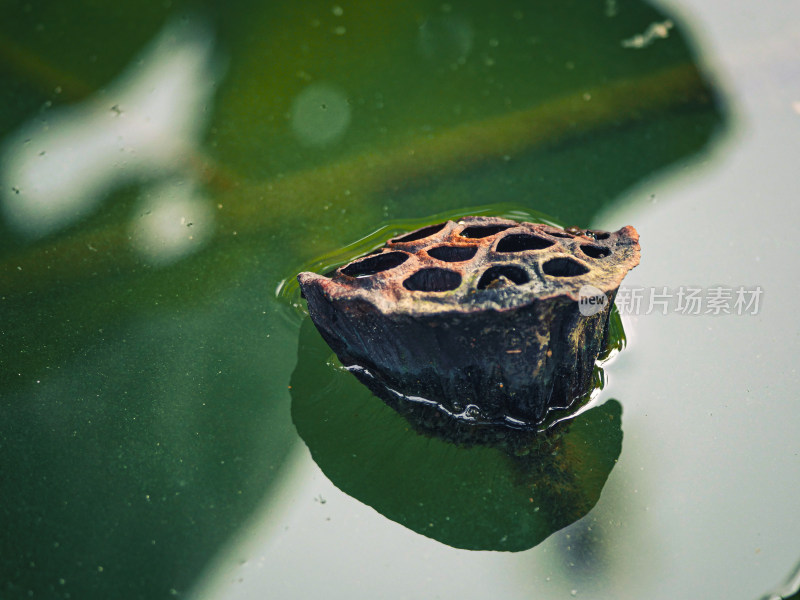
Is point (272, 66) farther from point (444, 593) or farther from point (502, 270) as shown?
point (444, 593)

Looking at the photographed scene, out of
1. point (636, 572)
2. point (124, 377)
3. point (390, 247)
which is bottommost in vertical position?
point (636, 572)

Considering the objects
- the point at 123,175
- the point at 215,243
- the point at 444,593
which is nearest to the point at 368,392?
the point at 444,593

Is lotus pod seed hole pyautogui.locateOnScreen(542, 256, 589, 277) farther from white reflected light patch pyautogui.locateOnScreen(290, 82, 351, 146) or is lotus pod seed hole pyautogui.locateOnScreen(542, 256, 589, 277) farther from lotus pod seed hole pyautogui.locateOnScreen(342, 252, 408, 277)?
white reflected light patch pyautogui.locateOnScreen(290, 82, 351, 146)

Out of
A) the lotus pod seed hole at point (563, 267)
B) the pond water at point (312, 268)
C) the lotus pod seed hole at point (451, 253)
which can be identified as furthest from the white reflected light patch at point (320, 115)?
the lotus pod seed hole at point (563, 267)

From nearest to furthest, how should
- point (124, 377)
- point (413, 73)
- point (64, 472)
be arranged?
point (64, 472) < point (124, 377) < point (413, 73)

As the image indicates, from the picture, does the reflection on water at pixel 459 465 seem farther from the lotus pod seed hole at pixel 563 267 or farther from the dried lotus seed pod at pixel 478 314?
the lotus pod seed hole at pixel 563 267

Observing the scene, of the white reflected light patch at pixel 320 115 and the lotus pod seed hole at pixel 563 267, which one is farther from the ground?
the white reflected light patch at pixel 320 115

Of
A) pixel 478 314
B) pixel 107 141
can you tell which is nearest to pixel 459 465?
pixel 478 314
